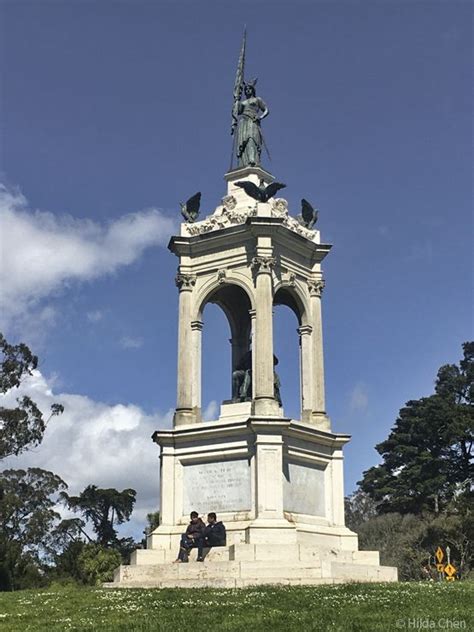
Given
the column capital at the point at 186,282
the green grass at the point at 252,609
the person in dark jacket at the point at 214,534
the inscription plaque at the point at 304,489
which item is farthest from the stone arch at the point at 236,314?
the green grass at the point at 252,609

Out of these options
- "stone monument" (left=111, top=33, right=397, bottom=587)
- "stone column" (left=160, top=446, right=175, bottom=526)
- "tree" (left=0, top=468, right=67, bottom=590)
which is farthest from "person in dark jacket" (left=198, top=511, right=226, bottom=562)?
"tree" (left=0, top=468, right=67, bottom=590)

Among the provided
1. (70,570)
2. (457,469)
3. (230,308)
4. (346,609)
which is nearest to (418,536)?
(457,469)

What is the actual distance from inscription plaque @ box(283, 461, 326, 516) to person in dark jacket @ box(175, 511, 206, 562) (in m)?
2.15

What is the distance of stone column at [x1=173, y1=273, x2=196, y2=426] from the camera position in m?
21.3

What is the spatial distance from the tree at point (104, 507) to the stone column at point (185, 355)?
5799 cm

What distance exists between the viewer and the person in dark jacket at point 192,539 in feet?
59.8

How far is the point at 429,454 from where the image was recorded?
6062cm

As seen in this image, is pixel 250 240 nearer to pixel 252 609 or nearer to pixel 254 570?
pixel 254 570

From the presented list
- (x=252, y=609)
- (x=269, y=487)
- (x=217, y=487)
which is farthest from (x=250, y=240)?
(x=252, y=609)

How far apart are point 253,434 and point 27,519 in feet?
126

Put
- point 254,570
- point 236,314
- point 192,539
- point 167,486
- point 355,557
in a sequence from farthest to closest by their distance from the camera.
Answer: point 236,314
point 167,486
point 355,557
point 192,539
point 254,570

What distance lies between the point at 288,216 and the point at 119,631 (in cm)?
1326

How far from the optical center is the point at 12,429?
47.9 m

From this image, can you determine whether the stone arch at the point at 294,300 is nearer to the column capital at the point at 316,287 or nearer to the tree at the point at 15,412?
the column capital at the point at 316,287
